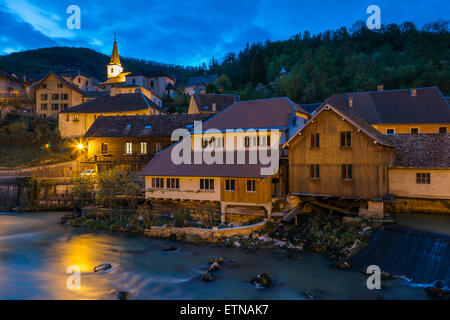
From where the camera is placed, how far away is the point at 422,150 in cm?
2289

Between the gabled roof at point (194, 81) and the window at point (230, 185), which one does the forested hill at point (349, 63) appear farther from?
the window at point (230, 185)

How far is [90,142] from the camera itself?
38750 millimetres

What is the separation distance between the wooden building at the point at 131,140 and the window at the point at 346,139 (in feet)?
64.0

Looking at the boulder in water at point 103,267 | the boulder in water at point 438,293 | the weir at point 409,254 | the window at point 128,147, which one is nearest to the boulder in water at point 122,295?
the boulder in water at point 103,267

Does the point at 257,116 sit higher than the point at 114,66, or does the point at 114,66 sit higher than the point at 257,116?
the point at 114,66

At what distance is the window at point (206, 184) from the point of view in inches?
960

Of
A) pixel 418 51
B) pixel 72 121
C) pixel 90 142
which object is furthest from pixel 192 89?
pixel 418 51

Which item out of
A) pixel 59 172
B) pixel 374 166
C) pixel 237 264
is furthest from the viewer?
pixel 59 172

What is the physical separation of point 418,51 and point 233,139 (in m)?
73.6

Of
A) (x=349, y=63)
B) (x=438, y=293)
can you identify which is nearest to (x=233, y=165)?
(x=438, y=293)

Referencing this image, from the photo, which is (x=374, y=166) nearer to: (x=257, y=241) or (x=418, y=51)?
(x=257, y=241)

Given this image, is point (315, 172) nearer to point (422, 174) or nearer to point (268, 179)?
point (268, 179)

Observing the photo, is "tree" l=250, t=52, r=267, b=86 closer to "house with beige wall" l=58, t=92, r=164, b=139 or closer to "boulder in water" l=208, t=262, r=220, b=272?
"house with beige wall" l=58, t=92, r=164, b=139

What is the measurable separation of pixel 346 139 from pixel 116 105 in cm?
3954
